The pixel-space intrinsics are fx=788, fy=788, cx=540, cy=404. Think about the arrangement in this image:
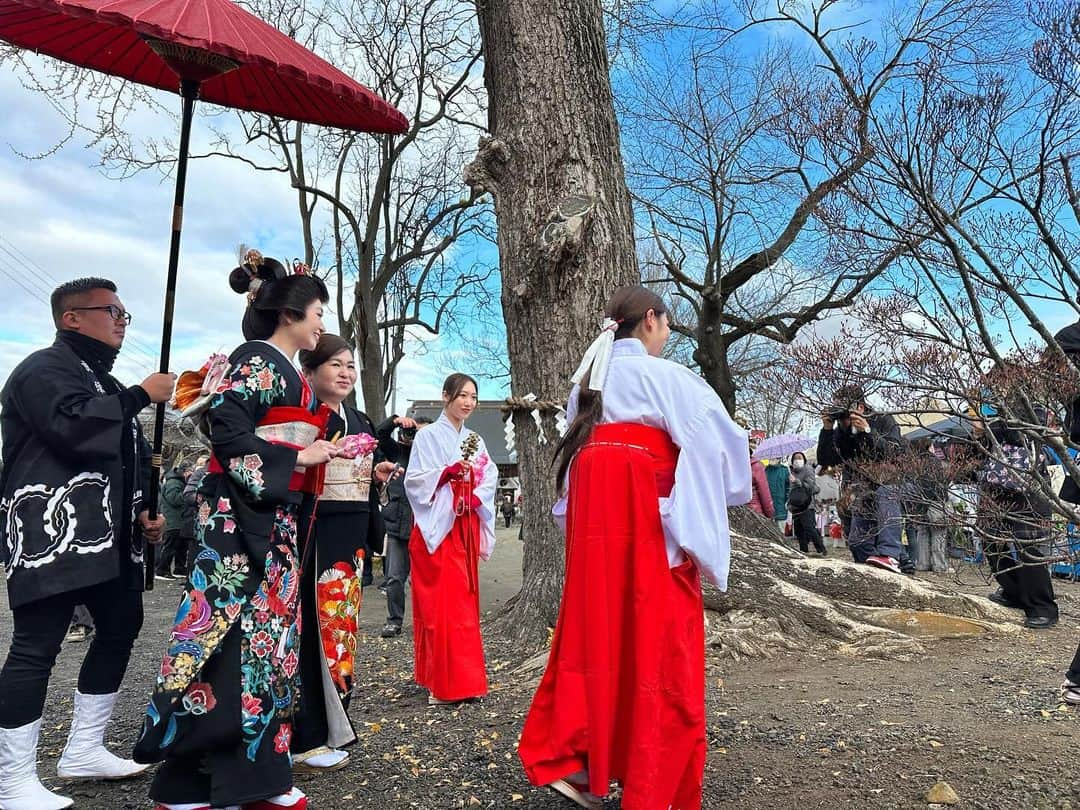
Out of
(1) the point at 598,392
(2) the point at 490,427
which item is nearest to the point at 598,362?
(1) the point at 598,392

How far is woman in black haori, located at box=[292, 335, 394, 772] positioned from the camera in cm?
315

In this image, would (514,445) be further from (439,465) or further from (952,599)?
(952,599)

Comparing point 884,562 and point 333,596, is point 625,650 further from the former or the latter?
point 884,562

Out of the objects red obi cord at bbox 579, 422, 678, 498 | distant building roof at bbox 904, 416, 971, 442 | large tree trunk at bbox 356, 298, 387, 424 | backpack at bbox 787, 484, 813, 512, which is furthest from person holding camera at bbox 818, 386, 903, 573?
large tree trunk at bbox 356, 298, 387, 424

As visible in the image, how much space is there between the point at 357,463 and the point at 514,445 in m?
1.69

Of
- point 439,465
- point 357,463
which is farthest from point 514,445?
point 357,463

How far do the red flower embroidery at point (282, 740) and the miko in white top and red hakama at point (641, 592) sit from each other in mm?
819

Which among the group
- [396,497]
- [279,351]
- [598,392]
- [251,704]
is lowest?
[251,704]

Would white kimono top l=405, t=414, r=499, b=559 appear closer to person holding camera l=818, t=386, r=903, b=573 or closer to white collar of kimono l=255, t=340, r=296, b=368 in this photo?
white collar of kimono l=255, t=340, r=296, b=368

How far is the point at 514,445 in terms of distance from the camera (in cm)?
524

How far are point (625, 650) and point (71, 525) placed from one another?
2091 millimetres

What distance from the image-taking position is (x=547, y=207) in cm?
490

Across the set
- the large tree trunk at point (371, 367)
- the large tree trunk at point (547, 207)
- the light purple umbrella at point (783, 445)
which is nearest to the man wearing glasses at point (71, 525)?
the large tree trunk at point (547, 207)

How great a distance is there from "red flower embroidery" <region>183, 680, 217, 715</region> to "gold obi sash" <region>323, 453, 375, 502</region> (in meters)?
1.09
